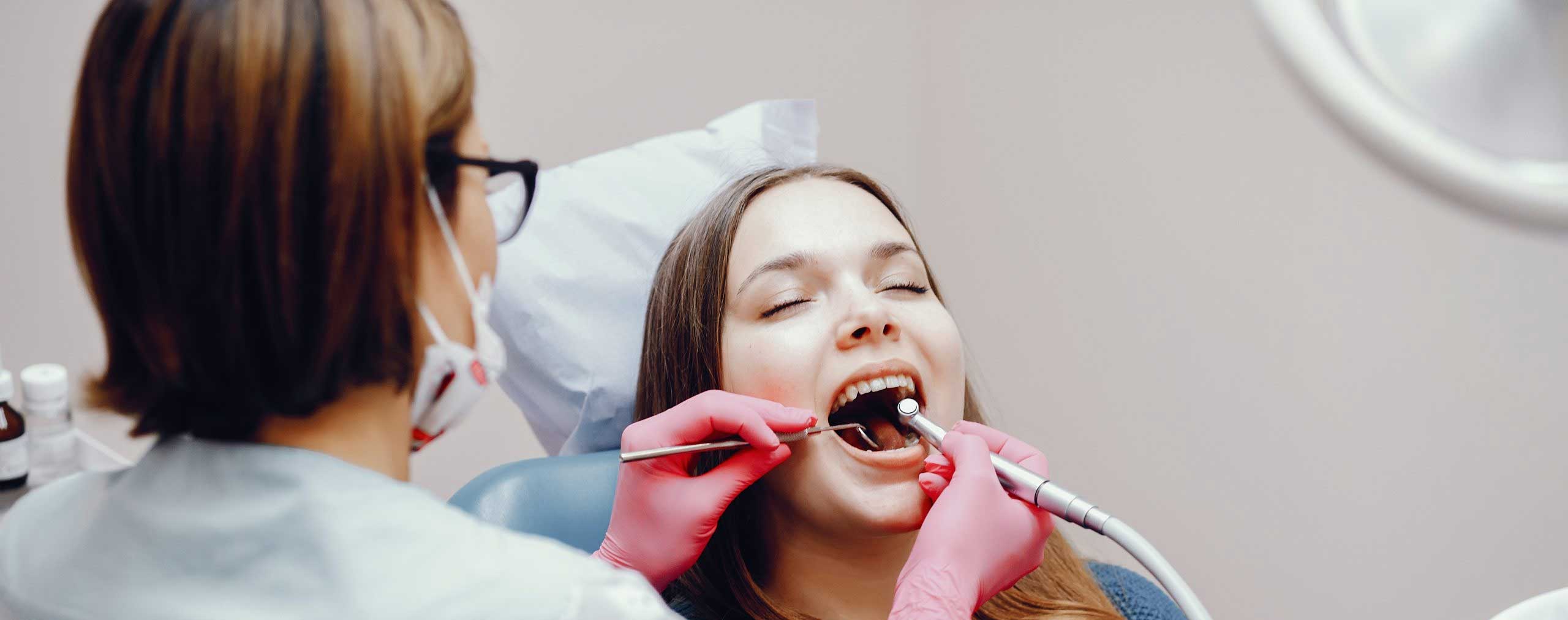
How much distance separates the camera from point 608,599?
0.69 metres

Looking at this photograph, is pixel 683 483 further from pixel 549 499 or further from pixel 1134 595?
pixel 1134 595

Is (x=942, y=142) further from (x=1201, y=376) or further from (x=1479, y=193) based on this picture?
(x=1479, y=193)

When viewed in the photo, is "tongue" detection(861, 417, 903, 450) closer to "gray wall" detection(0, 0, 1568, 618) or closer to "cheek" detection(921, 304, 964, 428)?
"cheek" detection(921, 304, 964, 428)

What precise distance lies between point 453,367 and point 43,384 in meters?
1.02

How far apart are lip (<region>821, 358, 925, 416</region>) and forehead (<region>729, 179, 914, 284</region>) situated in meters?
0.13

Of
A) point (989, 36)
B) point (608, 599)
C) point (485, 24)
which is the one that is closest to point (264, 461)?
point (608, 599)

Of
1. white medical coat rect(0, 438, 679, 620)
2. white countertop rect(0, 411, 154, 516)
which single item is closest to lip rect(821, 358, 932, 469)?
white medical coat rect(0, 438, 679, 620)

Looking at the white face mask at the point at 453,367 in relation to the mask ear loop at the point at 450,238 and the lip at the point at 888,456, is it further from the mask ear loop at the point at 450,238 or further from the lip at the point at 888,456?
the lip at the point at 888,456

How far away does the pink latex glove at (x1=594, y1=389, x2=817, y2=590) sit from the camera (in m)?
1.17

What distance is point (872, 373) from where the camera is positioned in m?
1.21

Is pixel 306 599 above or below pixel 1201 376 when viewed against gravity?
above

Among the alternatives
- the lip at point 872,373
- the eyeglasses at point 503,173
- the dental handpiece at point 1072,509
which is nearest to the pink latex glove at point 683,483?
the lip at point 872,373

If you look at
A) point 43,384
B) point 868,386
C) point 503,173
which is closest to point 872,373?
point 868,386

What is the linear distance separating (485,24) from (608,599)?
4.55 feet
